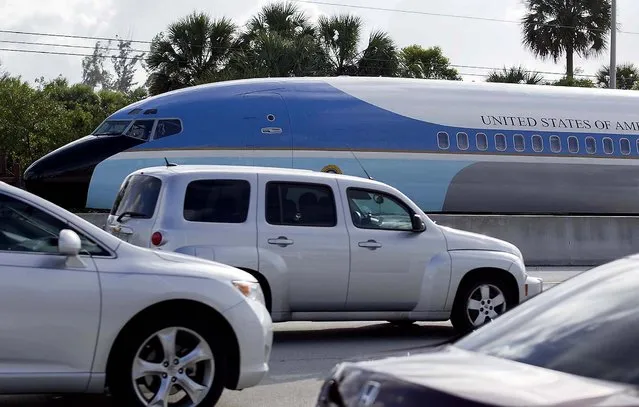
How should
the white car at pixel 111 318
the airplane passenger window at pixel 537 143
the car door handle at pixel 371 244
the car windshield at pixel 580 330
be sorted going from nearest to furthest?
the car windshield at pixel 580 330, the white car at pixel 111 318, the car door handle at pixel 371 244, the airplane passenger window at pixel 537 143

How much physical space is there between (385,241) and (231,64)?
3188 cm

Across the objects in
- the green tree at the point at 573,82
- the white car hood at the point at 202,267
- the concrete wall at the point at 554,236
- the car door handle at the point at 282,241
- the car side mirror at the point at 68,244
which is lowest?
the concrete wall at the point at 554,236

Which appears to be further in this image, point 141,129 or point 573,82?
point 573,82

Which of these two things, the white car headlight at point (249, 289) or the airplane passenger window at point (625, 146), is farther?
the airplane passenger window at point (625, 146)

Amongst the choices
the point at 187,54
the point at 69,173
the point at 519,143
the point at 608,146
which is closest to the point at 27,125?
the point at 187,54

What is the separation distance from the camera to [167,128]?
74.0 feet

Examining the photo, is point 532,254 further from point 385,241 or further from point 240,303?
point 240,303

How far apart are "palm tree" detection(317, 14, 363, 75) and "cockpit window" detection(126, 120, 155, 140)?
61.0 ft

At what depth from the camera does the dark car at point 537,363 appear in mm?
3748

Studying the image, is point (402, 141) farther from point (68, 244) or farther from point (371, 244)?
point (68, 244)

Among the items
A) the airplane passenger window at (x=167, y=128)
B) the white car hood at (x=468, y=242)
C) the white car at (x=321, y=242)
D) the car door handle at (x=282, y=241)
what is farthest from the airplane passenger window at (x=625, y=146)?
the car door handle at (x=282, y=241)

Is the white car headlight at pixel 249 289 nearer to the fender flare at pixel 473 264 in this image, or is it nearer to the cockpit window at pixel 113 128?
the fender flare at pixel 473 264

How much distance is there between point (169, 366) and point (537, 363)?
365 cm

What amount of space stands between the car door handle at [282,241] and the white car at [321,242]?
0.04 feet
